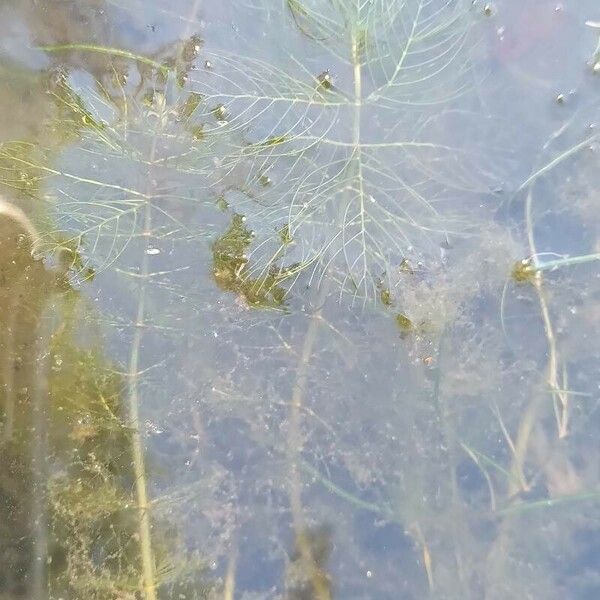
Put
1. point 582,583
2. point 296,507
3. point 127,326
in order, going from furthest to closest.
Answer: point 127,326
point 296,507
point 582,583

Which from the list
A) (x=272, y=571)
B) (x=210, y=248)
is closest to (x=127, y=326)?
(x=210, y=248)

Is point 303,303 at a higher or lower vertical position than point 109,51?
lower

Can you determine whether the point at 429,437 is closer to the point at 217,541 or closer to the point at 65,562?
the point at 217,541

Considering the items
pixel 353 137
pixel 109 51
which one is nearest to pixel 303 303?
pixel 353 137

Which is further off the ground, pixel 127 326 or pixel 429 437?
pixel 127 326

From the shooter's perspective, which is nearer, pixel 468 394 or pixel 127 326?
pixel 468 394

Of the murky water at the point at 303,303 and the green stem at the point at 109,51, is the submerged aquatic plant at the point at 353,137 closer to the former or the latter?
the murky water at the point at 303,303

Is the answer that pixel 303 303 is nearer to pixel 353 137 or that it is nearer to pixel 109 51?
pixel 353 137

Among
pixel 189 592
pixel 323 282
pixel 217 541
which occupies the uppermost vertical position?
pixel 323 282

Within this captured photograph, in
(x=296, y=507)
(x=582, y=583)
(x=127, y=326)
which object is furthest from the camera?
(x=127, y=326)
